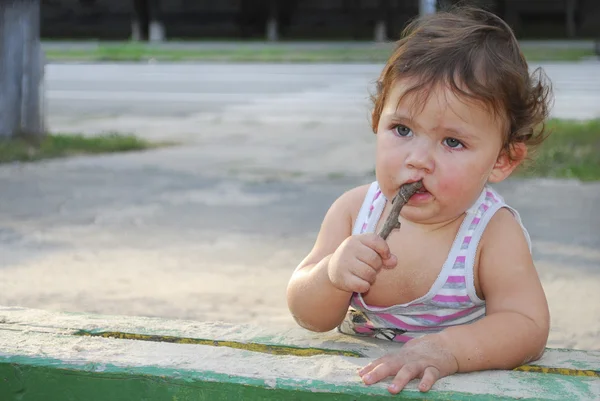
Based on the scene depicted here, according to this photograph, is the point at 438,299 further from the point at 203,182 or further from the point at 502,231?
the point at 203,182

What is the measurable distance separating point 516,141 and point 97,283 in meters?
1.87

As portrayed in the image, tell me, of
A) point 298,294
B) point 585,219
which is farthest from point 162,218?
point 298,294

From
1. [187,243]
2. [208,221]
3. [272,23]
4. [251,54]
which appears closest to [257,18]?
[272,23]

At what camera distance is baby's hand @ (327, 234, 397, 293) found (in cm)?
199

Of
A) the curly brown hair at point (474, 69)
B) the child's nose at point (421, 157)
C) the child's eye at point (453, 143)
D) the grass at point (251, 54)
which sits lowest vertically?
the grass at point (251, 54)

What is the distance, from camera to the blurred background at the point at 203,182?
3.56 m

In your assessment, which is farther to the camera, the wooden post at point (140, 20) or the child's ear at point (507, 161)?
the wooden post at point (140, 20)

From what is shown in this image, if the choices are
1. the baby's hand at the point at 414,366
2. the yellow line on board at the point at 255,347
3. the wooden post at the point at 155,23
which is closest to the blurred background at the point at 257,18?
the wooden post at the point at 155,23

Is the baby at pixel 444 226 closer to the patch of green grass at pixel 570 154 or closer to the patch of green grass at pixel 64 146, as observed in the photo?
the patch of green grass at pixel 570 154

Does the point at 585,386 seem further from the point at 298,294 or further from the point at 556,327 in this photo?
the point at 556,327

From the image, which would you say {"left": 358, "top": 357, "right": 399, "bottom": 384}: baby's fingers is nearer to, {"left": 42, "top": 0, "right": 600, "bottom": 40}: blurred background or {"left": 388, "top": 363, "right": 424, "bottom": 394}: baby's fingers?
{"left": 388, "top": 363, "right": 424, "bottom": 394}: baby's fingers

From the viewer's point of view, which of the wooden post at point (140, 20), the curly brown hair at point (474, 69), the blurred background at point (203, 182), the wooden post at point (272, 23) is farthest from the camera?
the wooden post at point (140, 20)

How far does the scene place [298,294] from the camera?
2.28 metres

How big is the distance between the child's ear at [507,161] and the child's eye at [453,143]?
175mm
